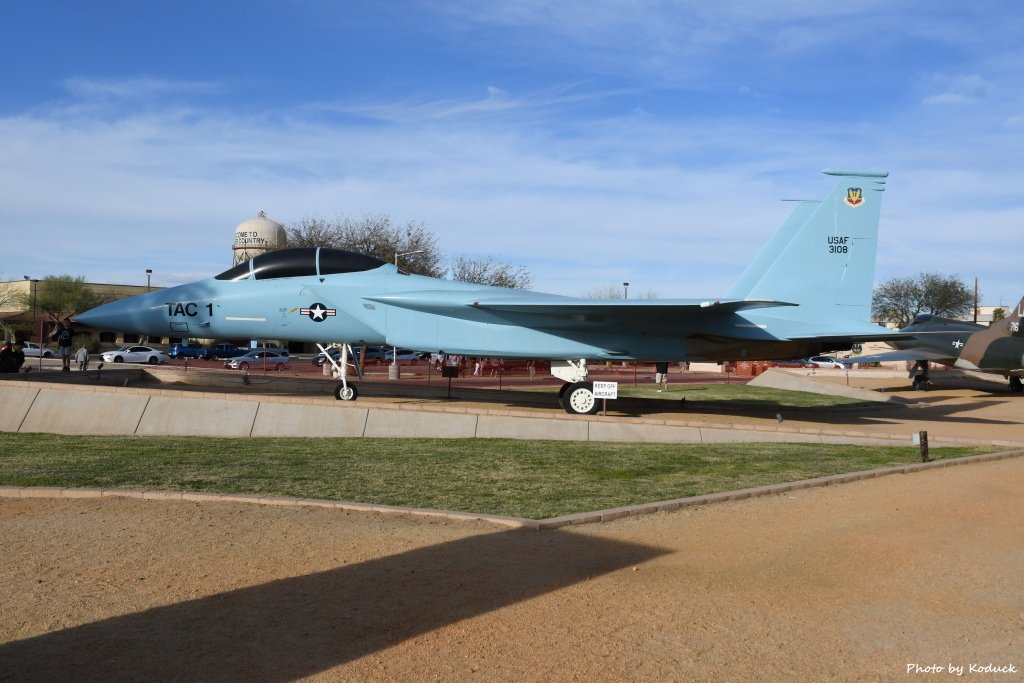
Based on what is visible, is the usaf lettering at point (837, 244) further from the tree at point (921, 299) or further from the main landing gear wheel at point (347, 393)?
the tree at point (921, 299)

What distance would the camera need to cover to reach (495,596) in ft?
18.3

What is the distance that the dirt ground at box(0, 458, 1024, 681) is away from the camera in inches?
177

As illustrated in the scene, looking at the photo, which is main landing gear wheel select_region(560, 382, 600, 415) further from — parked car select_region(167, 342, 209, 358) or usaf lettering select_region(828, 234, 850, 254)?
parked car select_region(167, 342, 209, 358)

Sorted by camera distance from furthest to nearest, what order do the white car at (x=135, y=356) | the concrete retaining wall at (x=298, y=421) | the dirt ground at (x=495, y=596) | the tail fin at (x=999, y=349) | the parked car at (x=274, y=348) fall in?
the parked car at (x=274, y=348) < the white car at (x=135, y=356) < the tail fin at (x=999, y=349) < the concrete retaining wall at (x=298, y=421) < the dirt ground at (x=495, y=596)

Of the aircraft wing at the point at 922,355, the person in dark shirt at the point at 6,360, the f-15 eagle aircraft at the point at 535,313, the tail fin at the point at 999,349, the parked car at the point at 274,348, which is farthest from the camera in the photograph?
the parked car at the point at 274,348

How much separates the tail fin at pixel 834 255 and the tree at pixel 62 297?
64.5 m

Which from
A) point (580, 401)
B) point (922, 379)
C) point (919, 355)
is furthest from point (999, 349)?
point (580, 401)

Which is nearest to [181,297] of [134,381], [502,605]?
[134,381]

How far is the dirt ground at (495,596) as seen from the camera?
4.49m

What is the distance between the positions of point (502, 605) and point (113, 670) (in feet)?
7.22

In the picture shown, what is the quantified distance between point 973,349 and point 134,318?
26.9 metres

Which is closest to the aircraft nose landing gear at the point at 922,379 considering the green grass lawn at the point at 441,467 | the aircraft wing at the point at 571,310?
the aircraft wing at the point at 571,310

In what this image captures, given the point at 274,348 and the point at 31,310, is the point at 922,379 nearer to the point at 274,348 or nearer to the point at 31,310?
the point at 274,348

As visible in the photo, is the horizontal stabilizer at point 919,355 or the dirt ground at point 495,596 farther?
the horizontal stabilizer at point 919,355
